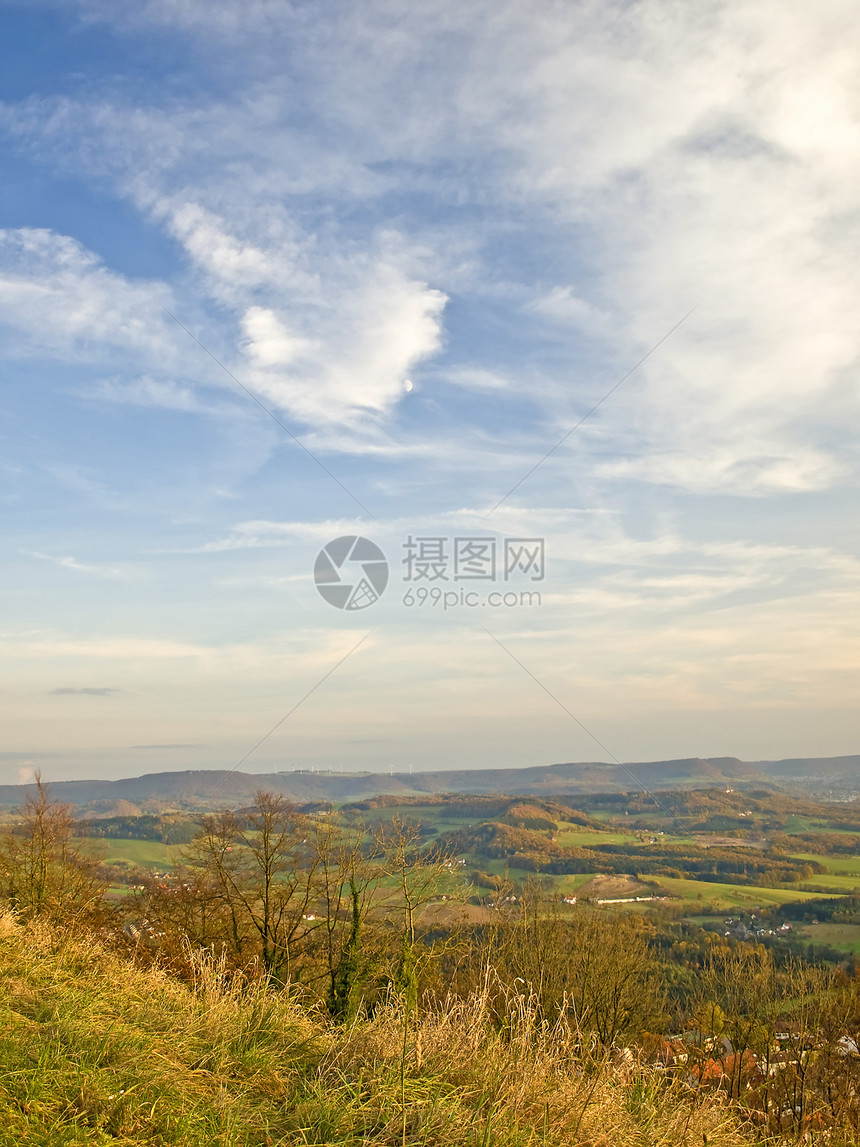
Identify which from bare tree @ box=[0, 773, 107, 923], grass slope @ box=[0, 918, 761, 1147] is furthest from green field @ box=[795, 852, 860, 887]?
grass slope @ box=[0, 918, 761, 1147]

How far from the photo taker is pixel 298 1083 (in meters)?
4.85

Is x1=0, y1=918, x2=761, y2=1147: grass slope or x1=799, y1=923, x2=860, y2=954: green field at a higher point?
x1=0, y1=918, x2=761, y2=1147: grass slope

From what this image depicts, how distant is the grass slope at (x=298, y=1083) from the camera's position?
13.0ft

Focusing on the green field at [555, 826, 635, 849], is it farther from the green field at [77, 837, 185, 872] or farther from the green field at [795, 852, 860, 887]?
the green field at [77, 837, 185, 872]

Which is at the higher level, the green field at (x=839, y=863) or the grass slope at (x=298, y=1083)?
the grass slope at (x=298, y=1083)

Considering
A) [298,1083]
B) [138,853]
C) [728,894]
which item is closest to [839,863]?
[728,894]

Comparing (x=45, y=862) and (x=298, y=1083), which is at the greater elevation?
(x=298, y=1083)

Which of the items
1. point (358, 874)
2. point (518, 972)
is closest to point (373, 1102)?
point (358, 874)

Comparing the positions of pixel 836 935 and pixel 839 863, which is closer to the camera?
pixel 836 935

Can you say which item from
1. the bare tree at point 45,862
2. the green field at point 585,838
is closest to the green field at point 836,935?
the green field at point 585,838

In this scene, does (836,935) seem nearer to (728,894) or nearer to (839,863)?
(728,894)

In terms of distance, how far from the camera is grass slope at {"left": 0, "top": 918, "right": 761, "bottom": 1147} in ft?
13.0

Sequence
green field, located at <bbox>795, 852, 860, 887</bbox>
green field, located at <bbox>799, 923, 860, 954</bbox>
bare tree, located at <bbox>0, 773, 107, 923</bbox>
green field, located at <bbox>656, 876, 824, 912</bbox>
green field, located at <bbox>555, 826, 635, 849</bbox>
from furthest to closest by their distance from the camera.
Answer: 1. green field, located at <bbox>555, 826, 635, 849</bbox>
2. green field, located at <bbox>795, 852, 860, 887</bbox>
3. green field, located at <bbox>656, 876, 824, 912</bbox>
4. green field, located at <bbox>799, 923, 860, 954</bbox>
5. bare tree, located at <bbox>0, 773, 107, 923</bbox>

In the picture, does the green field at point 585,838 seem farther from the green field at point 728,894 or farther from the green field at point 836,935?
the green field at point 836,935
